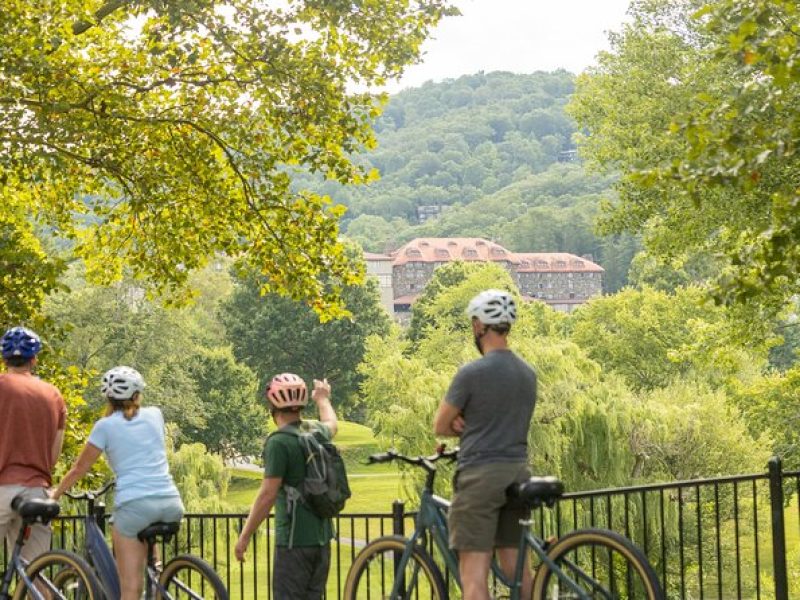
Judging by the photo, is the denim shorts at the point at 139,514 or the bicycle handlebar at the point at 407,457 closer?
the bicycle handlebar at the point at 407,457

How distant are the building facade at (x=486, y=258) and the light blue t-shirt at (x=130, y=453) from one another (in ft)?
559

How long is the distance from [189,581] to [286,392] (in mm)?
1371

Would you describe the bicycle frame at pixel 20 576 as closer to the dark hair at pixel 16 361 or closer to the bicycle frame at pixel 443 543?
the dark hair at pixel 16 361

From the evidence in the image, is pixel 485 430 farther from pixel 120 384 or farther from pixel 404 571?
pixel 120 384

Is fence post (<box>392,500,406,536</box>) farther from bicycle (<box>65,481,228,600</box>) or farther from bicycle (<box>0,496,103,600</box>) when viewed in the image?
bicycle (<box>0,496,103,600</box>)

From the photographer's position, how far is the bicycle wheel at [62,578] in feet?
23.7

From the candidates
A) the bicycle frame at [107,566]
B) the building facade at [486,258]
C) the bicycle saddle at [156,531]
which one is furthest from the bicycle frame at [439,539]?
the building facade at [486,258]

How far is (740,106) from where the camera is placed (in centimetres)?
788

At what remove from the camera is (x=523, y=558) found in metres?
6.20

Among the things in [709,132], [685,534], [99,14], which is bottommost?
[685,534]

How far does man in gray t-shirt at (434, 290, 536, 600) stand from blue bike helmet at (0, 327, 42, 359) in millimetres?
2768

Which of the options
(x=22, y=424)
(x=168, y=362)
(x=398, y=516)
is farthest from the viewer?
(x=168, y=362)

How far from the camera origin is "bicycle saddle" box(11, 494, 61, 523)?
24.6ft

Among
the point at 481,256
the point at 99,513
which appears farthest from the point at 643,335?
the point at 481,256
